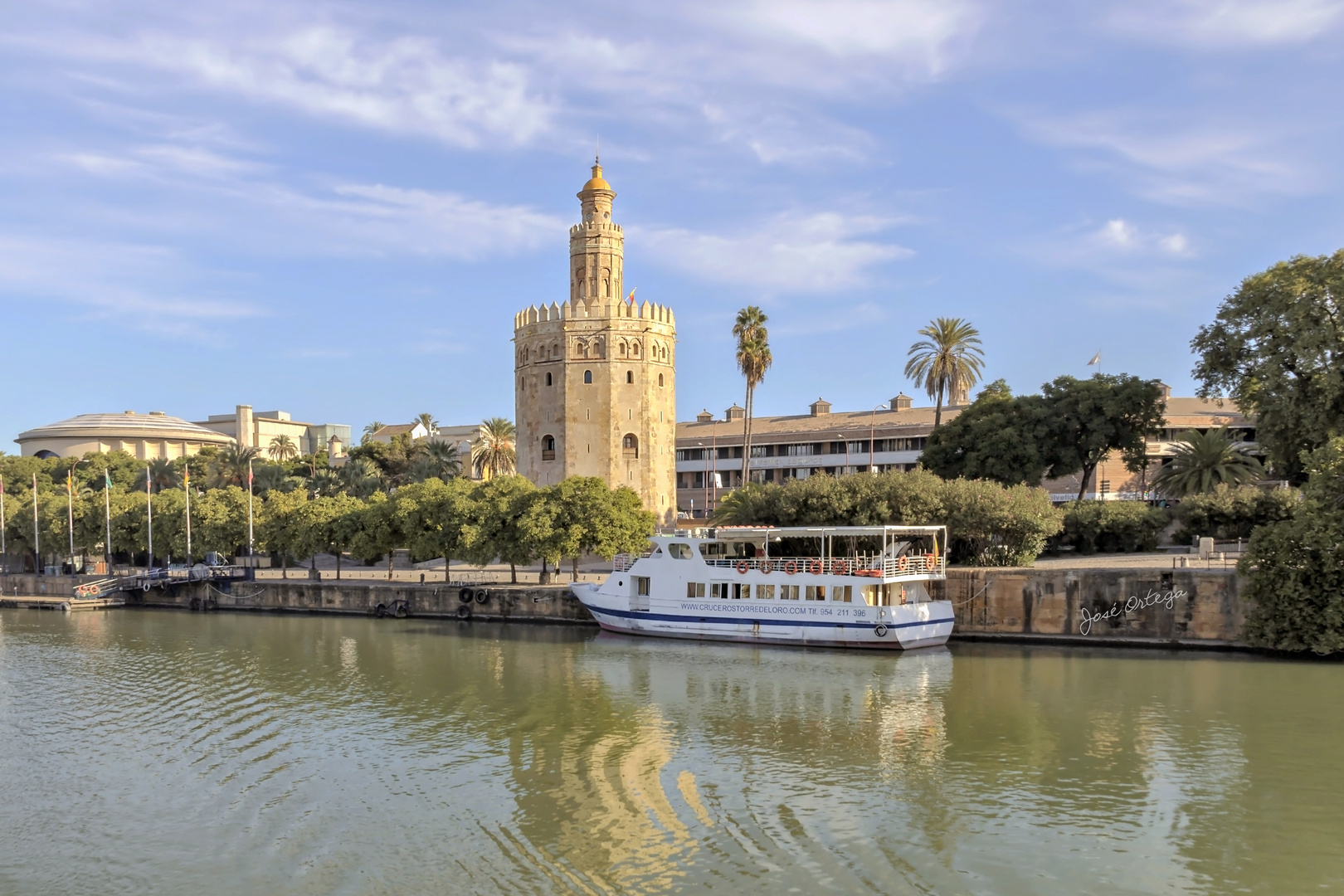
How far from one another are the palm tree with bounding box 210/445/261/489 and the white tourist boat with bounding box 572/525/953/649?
5007cm

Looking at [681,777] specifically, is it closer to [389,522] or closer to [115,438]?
[389,522]

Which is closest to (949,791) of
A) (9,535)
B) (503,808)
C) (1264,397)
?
(503,808)

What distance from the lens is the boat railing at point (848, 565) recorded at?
3656 cm

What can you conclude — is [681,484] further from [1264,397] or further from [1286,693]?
[1286,693]

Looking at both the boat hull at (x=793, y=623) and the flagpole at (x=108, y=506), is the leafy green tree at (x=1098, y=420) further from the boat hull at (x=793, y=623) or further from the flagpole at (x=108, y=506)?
the flagpole at (x=108, y=506)

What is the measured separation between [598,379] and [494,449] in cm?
1576

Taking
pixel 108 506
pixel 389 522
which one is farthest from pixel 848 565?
pixel 108 506

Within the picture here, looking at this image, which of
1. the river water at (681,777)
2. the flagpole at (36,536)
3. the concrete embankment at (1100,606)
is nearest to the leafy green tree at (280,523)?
the flagpole at (36,536)

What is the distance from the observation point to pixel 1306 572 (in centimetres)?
3195

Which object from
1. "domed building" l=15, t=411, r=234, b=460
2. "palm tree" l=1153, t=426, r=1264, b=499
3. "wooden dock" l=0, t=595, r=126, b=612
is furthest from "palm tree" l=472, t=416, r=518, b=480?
"domed building" l=15, t=411, r=234, b=460

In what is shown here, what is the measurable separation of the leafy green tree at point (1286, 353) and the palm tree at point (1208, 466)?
164 inches

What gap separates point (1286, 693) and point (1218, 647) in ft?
22.9

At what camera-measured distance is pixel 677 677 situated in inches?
1268

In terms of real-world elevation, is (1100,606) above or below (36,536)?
below
